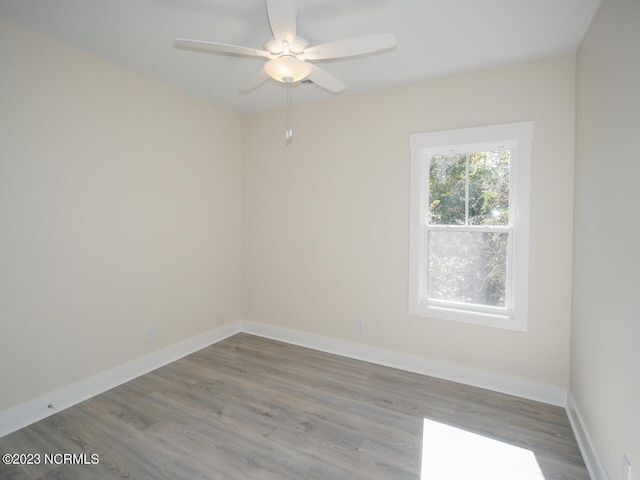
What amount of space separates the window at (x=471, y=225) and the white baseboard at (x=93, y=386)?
238cm

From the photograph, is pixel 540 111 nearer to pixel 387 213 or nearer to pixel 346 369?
pixel 387 213

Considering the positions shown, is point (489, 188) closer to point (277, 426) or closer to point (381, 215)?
point (381, 215)

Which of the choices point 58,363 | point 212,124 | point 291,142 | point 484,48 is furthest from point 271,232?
point 484,48

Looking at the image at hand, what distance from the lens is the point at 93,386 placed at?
258cm

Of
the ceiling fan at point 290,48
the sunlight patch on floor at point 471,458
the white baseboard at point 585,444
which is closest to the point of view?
the ceiling fan at point 290,48

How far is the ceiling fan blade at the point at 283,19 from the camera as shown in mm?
1439

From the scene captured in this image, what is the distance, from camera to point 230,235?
3.96m

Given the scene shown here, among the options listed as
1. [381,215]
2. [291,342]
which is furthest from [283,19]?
[291,342]

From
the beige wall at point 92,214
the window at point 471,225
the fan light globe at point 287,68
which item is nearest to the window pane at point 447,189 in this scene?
the window at point 471,225

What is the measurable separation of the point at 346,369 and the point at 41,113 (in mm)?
3227

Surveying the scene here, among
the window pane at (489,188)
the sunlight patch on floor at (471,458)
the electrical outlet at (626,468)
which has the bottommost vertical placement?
the sunlight patch on floor at (471,458)

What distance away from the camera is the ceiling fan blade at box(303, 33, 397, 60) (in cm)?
159

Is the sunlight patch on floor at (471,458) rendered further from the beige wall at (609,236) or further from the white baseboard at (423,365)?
the white baseboard at (423,365)

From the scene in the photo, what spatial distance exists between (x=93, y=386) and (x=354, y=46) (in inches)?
124
